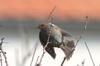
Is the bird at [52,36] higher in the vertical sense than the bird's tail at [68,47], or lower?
higher

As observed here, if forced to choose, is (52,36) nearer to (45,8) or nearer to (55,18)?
(55,18)

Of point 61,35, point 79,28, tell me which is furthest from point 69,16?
point 61,35

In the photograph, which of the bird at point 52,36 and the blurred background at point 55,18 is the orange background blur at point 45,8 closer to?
the blurred background at point 55,18

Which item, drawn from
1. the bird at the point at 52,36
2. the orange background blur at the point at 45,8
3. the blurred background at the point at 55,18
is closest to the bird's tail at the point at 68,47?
the bird at the point at 52,36

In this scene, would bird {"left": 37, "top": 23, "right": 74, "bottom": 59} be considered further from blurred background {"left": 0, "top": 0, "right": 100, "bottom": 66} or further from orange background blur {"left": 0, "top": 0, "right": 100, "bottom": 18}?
orange background blur {"left": 0, "top": 0, "right": 100, "bottom": 18}

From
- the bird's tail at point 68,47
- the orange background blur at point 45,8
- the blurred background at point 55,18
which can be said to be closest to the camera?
the bird's tail at point 68,47

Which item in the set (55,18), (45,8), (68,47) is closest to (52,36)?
(68,47)

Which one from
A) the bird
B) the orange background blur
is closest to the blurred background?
the orange background blur

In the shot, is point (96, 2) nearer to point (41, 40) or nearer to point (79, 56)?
point (79, 56)
